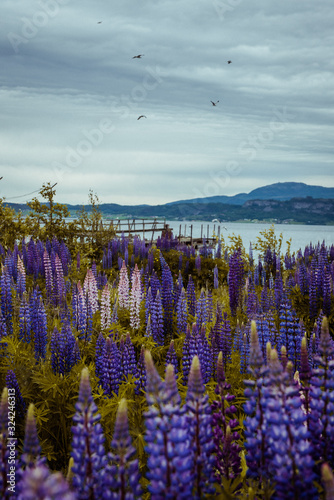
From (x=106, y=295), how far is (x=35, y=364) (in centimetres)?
209

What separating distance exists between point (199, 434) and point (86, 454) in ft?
1.65

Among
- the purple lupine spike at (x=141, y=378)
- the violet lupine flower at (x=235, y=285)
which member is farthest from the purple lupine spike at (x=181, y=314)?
the purple lupine spike at (x=141, y=378)

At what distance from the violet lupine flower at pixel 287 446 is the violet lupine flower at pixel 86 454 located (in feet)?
2.39

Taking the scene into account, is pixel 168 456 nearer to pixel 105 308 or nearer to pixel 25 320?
pixel 25 320

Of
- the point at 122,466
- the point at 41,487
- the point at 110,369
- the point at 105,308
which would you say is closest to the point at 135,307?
the point at 105,308

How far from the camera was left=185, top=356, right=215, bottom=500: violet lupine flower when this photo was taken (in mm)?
2086

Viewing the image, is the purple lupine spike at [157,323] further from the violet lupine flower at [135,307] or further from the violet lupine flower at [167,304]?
the violet lupine flower at [135,307]

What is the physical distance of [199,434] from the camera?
213 cm

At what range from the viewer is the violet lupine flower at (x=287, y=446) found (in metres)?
1.92

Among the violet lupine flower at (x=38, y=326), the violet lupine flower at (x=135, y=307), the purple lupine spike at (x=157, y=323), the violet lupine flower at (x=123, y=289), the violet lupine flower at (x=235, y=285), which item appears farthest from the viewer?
the violet lupine flower at (x=235, y=285)

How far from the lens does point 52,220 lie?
20797 millimetres

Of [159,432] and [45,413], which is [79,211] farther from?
[159,432]

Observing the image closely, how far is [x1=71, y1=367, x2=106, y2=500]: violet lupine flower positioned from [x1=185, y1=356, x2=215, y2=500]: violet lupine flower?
1.37 ft

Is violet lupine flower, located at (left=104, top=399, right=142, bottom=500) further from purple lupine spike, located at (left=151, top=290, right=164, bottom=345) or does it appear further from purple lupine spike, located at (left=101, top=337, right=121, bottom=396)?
purple lupine spike, located at (left=151, top=290, right=164, bottom=345)
